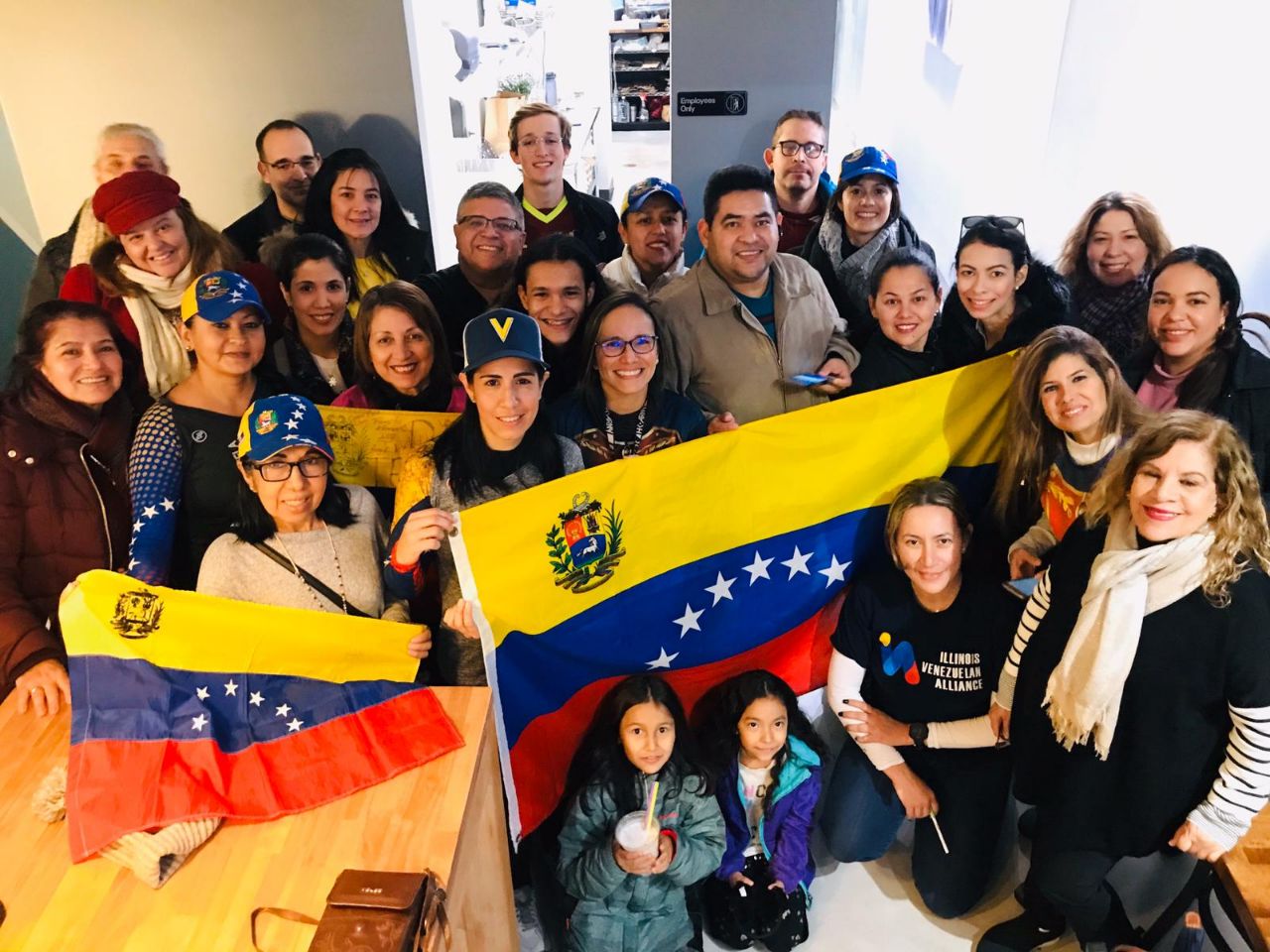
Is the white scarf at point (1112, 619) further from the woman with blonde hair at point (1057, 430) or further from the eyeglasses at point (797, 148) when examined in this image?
the eyeglasses at point (797, 148)

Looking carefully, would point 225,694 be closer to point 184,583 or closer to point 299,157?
point 184,583

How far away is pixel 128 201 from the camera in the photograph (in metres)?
3.26

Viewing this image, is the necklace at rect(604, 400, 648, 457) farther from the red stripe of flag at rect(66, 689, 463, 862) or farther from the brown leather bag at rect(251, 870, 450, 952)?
the brown leather bag at rect(251, 870, 450, 952)

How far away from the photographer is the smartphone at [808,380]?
3270 mm

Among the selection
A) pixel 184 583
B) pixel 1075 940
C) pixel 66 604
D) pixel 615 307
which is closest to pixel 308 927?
pixel 66 604

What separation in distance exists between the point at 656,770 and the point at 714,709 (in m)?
0.34

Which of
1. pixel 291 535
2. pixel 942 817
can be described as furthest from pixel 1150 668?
pixel 291 535

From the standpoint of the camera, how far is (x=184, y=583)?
2.96 m

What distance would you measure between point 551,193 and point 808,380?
5.58ft

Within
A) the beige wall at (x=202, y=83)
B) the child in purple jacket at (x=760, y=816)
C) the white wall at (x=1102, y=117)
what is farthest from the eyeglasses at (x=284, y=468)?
the white wall at (x=1102, y=117)

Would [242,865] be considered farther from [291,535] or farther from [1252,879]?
[1252,879]

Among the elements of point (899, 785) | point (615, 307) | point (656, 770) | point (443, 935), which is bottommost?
point (899, 785)

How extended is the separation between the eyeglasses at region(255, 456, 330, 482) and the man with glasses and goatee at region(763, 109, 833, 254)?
8.22ft

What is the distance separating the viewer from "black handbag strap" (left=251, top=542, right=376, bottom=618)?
2572 millimetres
